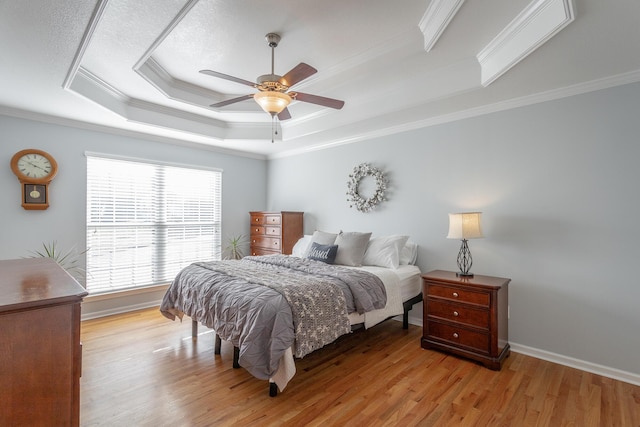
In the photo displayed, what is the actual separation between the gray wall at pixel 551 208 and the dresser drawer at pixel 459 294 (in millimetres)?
621

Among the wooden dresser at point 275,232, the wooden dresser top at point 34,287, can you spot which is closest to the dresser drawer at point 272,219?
the wooden dresser at point 275,232

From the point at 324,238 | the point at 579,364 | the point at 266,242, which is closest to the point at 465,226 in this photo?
the point at 579,364

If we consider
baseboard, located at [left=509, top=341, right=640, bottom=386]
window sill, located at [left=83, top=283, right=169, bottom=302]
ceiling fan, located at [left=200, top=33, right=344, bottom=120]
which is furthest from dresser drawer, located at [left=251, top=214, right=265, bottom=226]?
baseboard, located at [left=509, top=341, right=640, bottom=386]

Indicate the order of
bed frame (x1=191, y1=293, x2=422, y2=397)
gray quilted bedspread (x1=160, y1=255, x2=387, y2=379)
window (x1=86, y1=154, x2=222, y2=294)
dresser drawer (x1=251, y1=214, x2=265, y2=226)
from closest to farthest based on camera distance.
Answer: gray quilted bedspread (x1=160, y1=255, x2=387, y2=379), bed frame (x1=191, y1=293, x2=422, y2=397), window (x1=86, y1=154, x2=222, y2=294), dresser drawer (x1=251, y1=214, x2=265, y2=226)

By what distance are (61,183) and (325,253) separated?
3352mm

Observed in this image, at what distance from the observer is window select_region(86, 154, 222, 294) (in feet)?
13.4

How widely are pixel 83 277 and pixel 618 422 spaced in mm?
5339

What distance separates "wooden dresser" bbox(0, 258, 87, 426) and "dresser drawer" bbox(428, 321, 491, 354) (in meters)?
2.81

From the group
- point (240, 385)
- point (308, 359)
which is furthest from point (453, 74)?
point (240, 385)

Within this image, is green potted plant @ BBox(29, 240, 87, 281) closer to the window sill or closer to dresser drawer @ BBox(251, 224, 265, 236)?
the window sill

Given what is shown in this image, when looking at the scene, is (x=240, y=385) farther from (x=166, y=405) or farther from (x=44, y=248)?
(x=44, y=248)

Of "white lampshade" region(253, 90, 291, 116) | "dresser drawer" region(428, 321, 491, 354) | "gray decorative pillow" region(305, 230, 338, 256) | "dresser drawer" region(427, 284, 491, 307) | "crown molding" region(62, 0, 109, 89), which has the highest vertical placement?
"crown molding" region(62, 0, 109, 89)

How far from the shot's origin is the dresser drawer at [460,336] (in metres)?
2.74

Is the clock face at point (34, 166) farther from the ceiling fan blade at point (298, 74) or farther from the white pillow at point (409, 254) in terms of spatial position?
the white pillow at point (409, 254)
